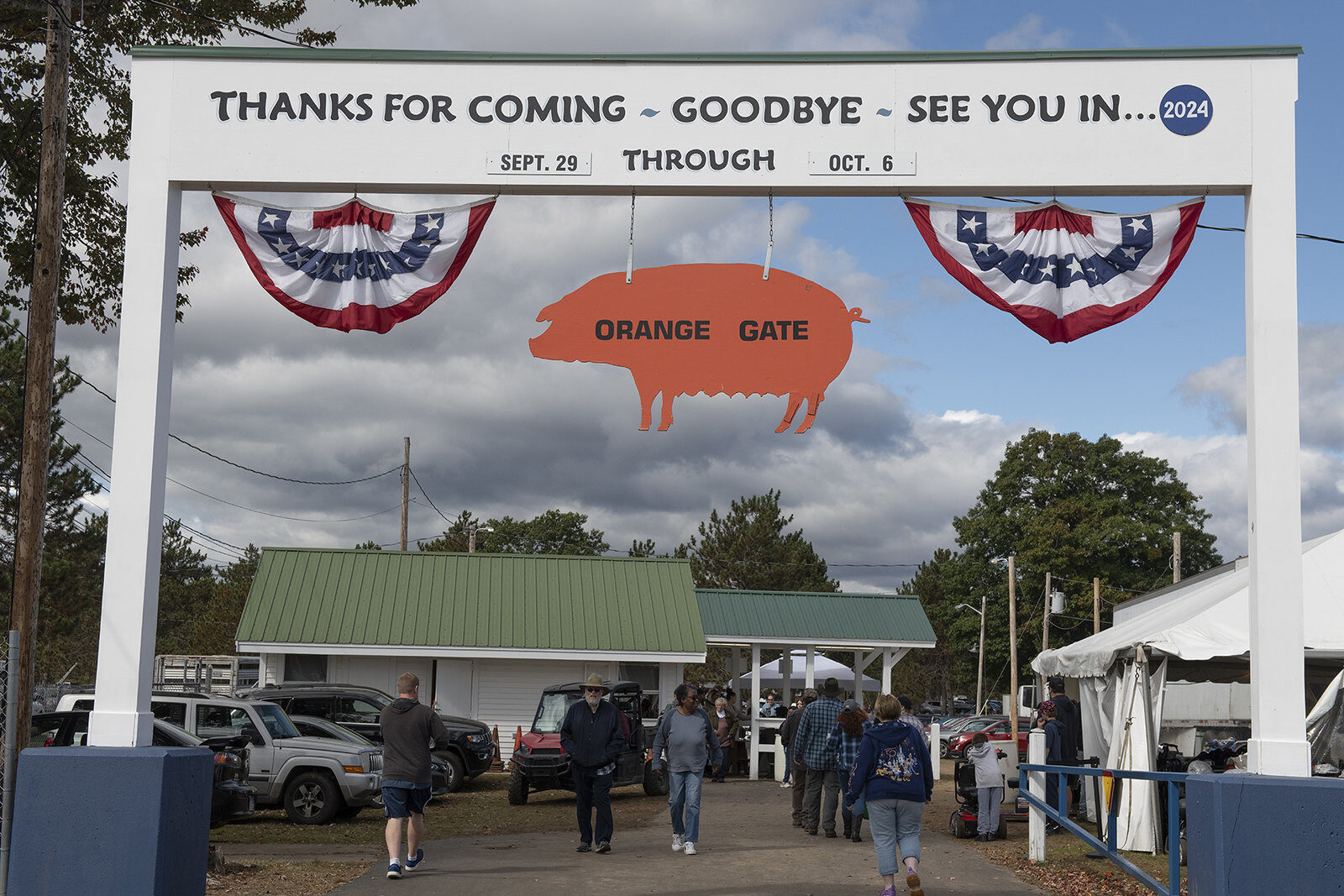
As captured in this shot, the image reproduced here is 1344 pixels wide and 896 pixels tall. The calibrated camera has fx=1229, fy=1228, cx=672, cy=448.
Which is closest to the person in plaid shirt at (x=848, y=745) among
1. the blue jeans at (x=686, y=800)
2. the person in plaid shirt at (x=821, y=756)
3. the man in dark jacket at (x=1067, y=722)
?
the person in plaid shirt at (x=821, y=756)

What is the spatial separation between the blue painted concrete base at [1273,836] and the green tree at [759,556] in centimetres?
6835

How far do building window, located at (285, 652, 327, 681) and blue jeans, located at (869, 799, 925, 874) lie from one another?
20841 mm

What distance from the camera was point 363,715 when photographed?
22.3 metres

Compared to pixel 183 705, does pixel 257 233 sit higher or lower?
higher

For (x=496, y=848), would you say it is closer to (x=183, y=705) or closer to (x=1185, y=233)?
(x=183, y=705)

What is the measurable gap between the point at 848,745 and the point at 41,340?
33.4ft

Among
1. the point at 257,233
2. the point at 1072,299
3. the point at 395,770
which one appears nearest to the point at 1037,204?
the point at 1072,299

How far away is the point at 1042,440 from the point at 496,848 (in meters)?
52.2

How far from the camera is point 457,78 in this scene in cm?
804

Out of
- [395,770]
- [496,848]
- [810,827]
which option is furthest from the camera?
[810,827]

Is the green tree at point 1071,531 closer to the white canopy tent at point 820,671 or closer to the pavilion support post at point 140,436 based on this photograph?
the white canopy tent at point 820,671

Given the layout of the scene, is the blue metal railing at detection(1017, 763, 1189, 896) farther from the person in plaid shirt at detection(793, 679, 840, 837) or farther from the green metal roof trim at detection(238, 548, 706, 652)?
the green metal roof trim at detection(238, 548, 706, 652)

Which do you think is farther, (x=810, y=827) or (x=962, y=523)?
(x=962, y=523)

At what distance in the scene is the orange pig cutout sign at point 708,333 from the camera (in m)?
7.97
